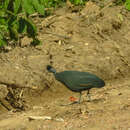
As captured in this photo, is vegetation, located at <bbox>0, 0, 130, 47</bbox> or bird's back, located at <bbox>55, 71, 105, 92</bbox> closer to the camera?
vegetation, located at <bbox>0, 0, 130, 47</bbox>

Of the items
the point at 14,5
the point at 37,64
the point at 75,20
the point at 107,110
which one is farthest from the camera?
the point at 75,20

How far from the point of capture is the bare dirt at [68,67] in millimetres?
5316

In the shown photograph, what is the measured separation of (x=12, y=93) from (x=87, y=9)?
3.33 m

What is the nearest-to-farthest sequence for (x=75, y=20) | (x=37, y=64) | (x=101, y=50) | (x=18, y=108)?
(x=18, y=108) → (x=37, y=64) → (x=101, y=50) → (x=75, y=20)

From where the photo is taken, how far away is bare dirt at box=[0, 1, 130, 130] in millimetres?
5316

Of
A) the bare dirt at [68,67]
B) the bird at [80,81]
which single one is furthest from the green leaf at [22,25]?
the bare dirt at [68,67]

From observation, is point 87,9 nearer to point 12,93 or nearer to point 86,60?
point 86,60

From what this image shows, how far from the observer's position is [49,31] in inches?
353

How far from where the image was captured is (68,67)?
7930 millimetres

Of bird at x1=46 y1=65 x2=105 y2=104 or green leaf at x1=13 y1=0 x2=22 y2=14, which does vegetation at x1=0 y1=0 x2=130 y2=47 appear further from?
bird at x1=46 y1=65 x2=105 y2=104

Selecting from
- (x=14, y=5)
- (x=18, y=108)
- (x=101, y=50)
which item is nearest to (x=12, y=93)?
(x=18, y=108)

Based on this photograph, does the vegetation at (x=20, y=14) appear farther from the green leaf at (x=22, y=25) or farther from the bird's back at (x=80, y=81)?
the bird's back at (x=80, y=81)

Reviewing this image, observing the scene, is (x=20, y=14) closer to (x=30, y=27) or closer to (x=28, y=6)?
(x=30, y=27)

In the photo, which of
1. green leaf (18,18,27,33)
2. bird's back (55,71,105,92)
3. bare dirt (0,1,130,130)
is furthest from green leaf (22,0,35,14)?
bare dirt (0,1,130,130)
